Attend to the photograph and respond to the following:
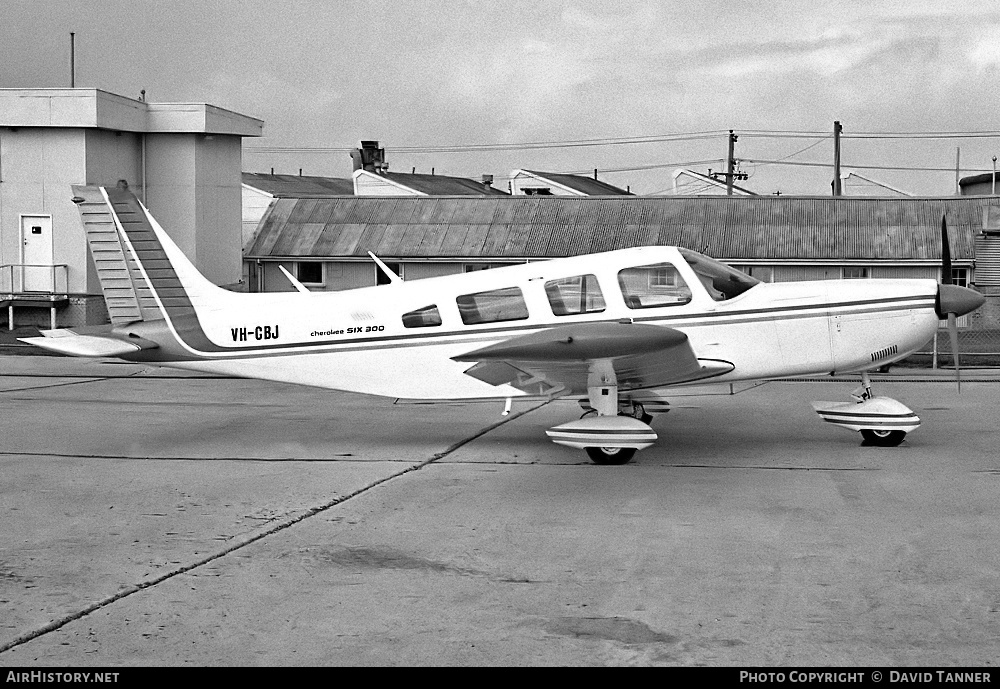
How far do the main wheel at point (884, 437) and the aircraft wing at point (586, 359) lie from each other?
5.57ft

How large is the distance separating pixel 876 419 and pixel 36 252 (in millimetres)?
24260

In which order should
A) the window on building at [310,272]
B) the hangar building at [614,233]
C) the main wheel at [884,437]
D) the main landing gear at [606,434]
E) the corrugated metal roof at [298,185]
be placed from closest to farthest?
the main landing gear at [606,434] < the main wheel at [884,437] < the hangar building at [614,233] < the window on building at [310,272] < the corrugated metal roof at [298,185]

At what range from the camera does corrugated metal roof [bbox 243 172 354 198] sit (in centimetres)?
5574

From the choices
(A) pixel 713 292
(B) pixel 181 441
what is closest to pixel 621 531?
(A) pixel 713 292

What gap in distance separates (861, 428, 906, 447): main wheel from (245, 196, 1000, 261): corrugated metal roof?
81.9ft

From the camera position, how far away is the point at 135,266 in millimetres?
12672

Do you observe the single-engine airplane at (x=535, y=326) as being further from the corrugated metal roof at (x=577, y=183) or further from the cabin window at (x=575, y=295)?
the corrugated metal roof at (x=577, y=183)

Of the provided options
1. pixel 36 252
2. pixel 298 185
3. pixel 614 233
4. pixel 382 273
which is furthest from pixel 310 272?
pixel 298 185

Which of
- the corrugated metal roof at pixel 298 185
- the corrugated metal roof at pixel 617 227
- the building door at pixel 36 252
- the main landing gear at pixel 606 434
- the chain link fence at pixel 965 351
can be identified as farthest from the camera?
the corrugated metal roof at pixel 298 185

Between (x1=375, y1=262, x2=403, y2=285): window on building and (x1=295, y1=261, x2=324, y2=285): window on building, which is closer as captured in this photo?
(x1=375, y1=262, x2=403, y2=285): window on building

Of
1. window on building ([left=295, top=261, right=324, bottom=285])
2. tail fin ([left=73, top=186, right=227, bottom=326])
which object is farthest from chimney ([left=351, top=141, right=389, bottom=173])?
tail fin ([left=73, top=186, right=227, bottom=326])

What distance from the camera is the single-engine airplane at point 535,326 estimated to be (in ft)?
Result: 38.8

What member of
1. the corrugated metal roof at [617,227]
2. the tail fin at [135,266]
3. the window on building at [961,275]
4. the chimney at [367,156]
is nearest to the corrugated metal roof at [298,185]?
the chimney at [367,156]

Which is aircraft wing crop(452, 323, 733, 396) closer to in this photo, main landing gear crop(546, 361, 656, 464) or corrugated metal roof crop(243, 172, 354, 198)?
main landing gear crop(546, 361, 656, 464)
